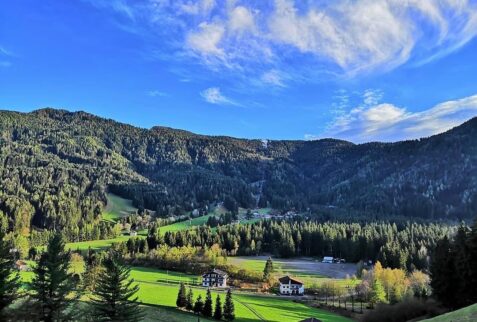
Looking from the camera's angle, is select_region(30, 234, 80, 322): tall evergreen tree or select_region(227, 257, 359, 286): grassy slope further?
select_region(227, 257, 359, 286): grassy slope

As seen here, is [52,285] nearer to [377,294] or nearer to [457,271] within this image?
[457,271]

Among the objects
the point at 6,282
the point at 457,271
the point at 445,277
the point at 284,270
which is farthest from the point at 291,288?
the point at 6,282

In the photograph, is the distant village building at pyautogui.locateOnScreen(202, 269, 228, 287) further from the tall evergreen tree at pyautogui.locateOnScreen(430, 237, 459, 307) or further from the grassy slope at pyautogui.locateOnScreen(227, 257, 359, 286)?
the tall evergreen tree at pyautogui.locateOnScreen(430, 237, 459, 307)

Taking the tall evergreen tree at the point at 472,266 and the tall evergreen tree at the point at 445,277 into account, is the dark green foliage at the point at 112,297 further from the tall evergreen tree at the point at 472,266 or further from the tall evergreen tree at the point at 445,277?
the tall evergreen tree at the point at 445,277

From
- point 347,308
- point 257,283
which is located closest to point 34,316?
point 347,308

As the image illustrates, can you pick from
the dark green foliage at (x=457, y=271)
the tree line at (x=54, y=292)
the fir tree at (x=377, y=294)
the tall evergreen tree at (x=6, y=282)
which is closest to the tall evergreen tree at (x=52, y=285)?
the tree line at (x=54, y=292)

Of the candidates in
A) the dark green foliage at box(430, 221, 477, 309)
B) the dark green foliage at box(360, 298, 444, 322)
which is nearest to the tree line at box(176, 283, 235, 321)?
the dark green foliage at box(360, 298, 444, 322)
